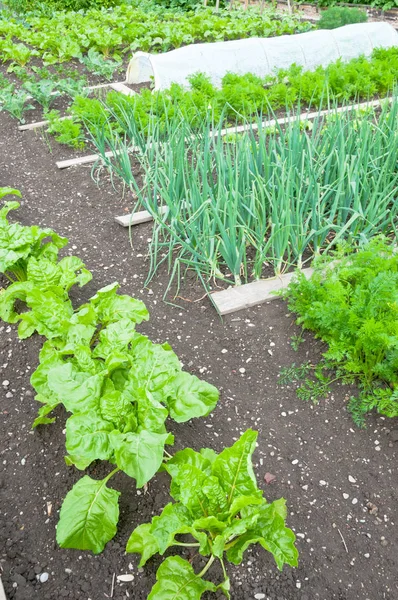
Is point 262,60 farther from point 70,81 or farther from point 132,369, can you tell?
point 132,369

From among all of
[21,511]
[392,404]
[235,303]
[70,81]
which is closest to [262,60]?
[70,81]

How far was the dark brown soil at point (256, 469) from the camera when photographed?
159cm

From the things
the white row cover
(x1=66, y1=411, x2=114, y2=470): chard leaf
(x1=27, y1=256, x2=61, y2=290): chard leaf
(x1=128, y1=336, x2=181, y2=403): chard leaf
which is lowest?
(x1=66, y1=411, x2=114, y2=470): chard leaf

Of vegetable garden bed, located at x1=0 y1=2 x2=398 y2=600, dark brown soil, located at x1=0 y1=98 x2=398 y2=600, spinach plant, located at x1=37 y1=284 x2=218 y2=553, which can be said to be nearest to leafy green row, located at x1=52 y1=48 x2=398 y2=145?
vegetable garden bed, located at x1=0 y1=2 x2=398 y2=600

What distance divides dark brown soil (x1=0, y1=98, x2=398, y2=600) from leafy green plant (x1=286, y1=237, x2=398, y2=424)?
0.34ft

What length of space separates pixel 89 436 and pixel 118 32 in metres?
6.62

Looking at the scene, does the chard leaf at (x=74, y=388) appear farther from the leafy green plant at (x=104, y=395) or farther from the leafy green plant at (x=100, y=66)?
the leafy green plant at (x=100, y=66)

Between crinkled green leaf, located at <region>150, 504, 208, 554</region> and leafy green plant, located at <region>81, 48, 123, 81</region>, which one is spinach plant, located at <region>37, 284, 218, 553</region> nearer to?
crinkled green leaf, located at <region>150, 504, 208, 554</region>

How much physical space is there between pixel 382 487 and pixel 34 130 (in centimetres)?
405

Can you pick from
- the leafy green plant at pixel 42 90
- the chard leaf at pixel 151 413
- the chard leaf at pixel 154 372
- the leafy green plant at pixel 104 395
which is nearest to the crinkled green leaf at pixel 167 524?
the leafy green plant at pixel 104 395

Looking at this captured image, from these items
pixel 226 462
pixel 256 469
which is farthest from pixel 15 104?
pixel 226 462

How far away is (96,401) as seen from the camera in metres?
1.73

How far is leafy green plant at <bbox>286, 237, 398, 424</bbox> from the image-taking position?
6.36ft

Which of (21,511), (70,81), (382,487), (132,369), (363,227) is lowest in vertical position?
(382,487)
